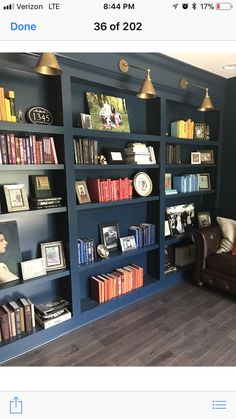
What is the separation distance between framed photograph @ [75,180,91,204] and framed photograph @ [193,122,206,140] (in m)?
1.68

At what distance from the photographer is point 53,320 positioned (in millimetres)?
2080

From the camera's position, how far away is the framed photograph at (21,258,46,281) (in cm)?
196

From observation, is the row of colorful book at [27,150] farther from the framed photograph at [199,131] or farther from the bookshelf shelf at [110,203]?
the framed photograph at [199,131]

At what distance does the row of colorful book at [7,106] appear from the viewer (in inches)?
68.0

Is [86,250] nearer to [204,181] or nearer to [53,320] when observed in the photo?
[53,320]

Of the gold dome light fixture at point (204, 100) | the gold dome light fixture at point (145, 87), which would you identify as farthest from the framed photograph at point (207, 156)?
the gold dome light fixture at point (145, 87)

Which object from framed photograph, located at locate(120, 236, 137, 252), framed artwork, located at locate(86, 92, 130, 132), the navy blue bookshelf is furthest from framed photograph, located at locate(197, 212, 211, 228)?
framed artwork, located at locate(86, 92, 130, 132)

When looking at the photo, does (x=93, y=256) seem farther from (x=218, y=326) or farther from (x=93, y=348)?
(x=218, y=326)

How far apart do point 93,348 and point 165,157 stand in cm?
203

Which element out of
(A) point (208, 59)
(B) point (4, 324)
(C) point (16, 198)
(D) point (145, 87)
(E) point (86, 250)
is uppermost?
(A) point (208, 59)

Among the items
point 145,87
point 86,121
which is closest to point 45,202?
point 86,121

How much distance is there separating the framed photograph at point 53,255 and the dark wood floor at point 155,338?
2.02 ft

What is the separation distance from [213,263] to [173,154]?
4.40ft
